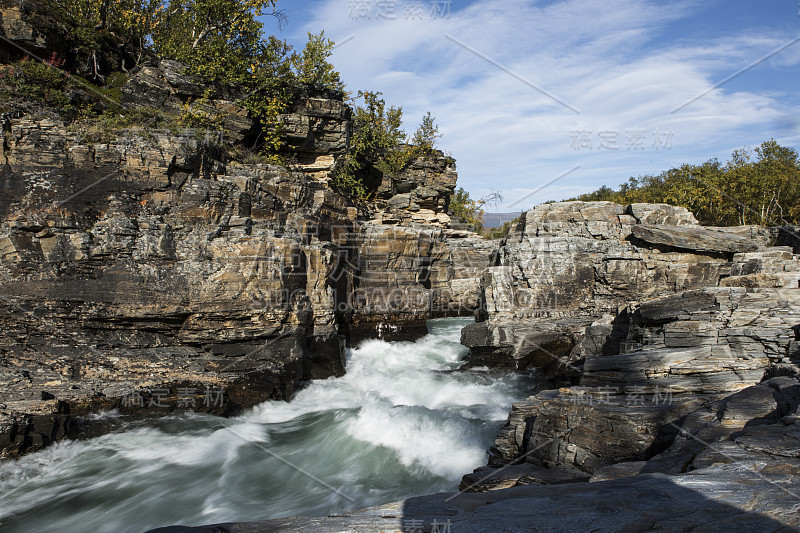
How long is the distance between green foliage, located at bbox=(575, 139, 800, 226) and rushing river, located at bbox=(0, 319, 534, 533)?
29.0m

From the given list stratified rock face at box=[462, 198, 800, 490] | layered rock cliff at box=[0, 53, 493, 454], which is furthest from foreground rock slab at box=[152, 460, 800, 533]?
layered rock cliff at box=[0, 53, 493, 454]

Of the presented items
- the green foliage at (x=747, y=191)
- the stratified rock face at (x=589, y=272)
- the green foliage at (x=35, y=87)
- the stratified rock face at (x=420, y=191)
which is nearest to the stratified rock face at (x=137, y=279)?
the green foliage at (x=35, y=87)

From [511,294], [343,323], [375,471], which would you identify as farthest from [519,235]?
[375,471]

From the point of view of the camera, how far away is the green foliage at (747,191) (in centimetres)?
3055

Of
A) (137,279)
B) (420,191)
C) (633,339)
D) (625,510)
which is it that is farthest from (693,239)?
(137,279)

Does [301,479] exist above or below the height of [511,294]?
below

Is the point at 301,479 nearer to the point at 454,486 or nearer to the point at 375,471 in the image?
the point at 375,471

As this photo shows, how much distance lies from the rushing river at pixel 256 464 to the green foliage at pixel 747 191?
2904 cm

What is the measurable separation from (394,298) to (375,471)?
30.8 feet

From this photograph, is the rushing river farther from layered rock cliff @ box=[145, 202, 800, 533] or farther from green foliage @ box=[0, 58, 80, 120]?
green foliage @ box=[0, 58, 80, 120]

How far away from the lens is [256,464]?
8.41 meters

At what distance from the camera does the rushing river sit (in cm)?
701

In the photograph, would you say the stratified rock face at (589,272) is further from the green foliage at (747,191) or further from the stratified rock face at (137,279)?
the green foliage at (747,191)

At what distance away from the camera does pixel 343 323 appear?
15.8 meters
